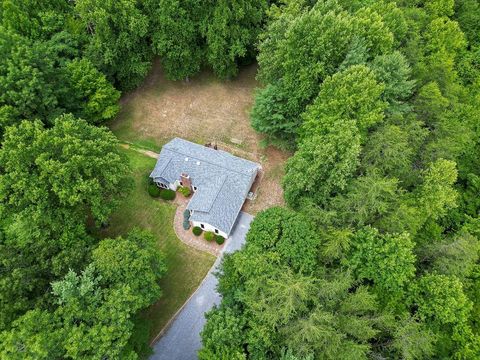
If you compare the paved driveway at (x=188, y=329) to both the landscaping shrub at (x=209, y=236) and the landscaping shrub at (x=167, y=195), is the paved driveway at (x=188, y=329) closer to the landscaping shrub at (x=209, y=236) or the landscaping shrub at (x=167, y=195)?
the landscaping shrub at (x=209, y=236)

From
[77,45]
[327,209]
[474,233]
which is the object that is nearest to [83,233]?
[327,209]

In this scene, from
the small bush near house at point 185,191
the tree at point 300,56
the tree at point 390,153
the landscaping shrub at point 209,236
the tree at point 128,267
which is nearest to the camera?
the tree at point 128,267

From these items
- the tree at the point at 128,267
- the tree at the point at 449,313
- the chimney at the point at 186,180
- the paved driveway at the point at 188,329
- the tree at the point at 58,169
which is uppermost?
the tree at the point at 449,313

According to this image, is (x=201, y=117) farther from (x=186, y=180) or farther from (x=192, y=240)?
(x=192, y=240)

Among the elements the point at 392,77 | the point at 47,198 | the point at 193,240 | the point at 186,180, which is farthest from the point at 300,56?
the point at 47,198

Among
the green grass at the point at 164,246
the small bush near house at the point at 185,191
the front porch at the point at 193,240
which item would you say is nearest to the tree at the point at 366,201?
the front porch at the point at 193,240

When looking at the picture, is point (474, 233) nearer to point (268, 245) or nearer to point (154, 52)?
point (268, 245)
